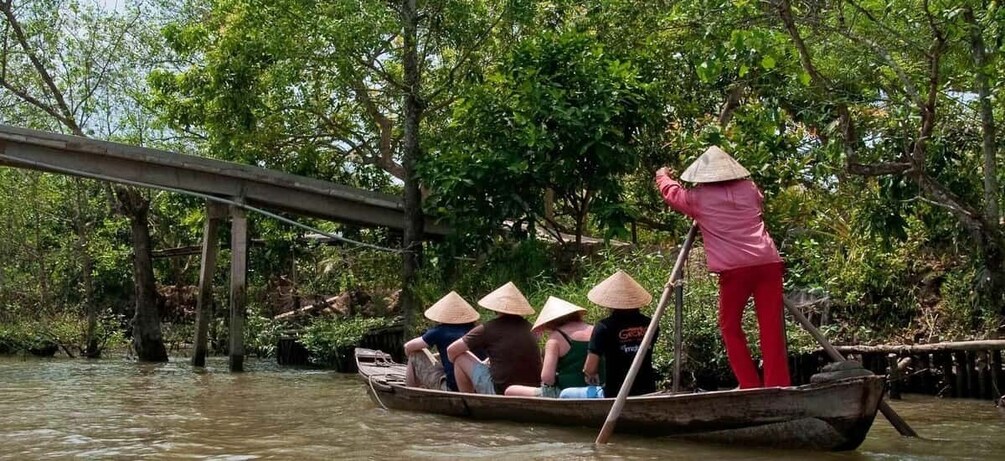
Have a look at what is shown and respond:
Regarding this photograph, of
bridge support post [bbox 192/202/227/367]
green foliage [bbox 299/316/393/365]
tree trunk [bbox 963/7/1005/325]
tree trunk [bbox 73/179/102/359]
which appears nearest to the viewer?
tree trunk [bbox 963/7/1005/325]

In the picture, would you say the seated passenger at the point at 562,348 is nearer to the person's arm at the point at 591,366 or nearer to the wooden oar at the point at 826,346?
the person's arm at the point at 591,366

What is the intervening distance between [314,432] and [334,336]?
29.2ft

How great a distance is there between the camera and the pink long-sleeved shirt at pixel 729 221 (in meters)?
7.30

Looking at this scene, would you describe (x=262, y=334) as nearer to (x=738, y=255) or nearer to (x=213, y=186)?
(x=213, y=186)

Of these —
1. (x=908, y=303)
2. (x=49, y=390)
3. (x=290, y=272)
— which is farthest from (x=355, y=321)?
(x=908, y=303)

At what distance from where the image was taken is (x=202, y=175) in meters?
17.1

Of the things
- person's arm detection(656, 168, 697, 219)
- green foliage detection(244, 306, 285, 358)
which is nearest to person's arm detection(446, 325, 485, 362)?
person's arm detection(656, 168, 697, 219)

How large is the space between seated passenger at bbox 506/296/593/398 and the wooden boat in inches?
9.2

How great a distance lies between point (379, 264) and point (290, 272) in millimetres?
5317

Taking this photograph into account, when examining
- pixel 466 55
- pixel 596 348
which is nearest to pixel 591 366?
pixel 596 348

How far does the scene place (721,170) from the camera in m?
7.46

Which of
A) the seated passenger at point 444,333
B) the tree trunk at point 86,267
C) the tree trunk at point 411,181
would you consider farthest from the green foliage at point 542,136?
the tree trunk at point 86,267

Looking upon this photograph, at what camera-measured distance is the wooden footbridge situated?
16.3 m

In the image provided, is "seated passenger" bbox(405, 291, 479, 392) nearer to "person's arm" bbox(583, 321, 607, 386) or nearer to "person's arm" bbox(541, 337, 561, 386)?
"person's arm" bbox(541, 337, 561, 386)
